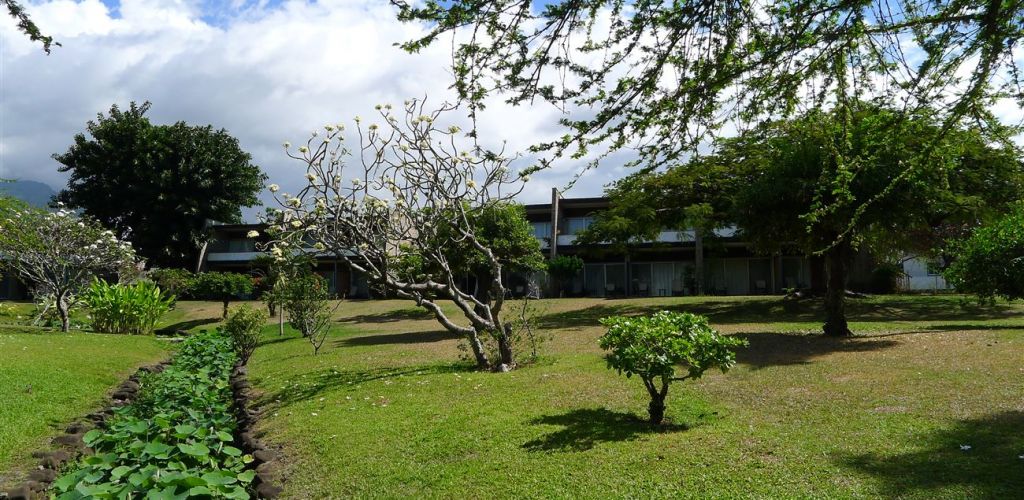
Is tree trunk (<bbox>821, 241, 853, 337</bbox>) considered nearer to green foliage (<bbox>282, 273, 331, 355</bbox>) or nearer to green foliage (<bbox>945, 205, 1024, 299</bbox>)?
green foliage (<bbox>945, 205, 1024, 299</bbox>)

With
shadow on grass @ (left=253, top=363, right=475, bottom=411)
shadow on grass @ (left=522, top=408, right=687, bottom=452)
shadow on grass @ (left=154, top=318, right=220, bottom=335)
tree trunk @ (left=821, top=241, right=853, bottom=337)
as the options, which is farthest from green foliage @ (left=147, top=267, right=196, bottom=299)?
shadow on grass @ (left=522, top=408, right=687, bottom=452)

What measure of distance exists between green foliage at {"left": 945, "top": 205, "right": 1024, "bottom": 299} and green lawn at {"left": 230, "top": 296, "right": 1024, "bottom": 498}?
3.33 ft

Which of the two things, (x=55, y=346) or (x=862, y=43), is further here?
(x=55, y=346)

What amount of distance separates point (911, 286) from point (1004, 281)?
2431 cm

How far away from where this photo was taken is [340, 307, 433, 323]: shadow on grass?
2898 centimetres

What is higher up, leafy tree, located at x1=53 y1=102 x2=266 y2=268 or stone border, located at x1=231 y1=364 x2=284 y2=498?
leafy tree, located at x1=53 y1=102 x2=266 y2=268

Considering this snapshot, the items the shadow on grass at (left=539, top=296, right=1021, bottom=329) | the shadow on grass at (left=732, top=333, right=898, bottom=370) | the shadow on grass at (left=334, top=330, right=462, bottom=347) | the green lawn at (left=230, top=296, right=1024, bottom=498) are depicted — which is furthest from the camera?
the shadow on grass at (left=539, top=296, right=1021, bottom=329)

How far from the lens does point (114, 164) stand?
40.8 meters

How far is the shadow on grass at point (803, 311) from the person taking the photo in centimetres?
2134

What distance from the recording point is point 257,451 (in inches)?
311

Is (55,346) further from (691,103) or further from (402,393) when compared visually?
(691,103)

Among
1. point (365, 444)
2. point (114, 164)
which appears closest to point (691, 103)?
point (365, 444)

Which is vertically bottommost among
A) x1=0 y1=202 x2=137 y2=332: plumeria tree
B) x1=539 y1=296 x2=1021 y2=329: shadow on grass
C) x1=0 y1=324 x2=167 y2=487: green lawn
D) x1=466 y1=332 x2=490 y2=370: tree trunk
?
x1=0 y1=324 x2=167 y2=487: green lawn

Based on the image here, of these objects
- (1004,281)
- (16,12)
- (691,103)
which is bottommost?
(1004,281)
